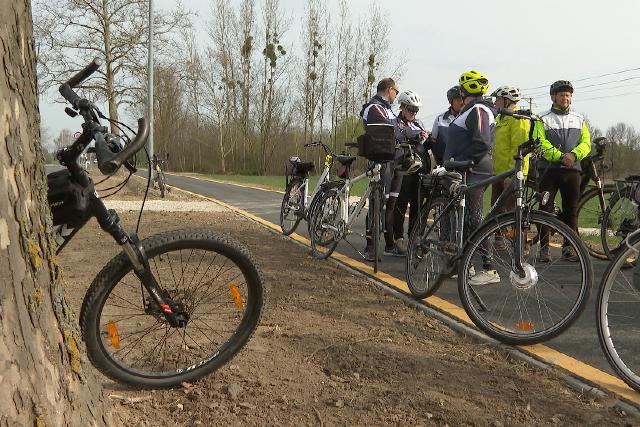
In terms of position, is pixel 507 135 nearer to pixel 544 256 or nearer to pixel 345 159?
pixel 345 159

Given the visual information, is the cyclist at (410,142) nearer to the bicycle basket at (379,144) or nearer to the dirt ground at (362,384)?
the bicycle basket at (379,144)

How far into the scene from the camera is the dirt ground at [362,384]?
7.62 ft

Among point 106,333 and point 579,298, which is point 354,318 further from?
point 106,333

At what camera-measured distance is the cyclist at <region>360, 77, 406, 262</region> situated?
221 inches

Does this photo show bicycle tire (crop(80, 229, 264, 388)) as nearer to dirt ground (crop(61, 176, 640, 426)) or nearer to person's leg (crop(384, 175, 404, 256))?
dirt ground (crop(61, 176, 640, 426))

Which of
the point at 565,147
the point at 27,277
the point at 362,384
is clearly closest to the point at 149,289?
the point at 27,277

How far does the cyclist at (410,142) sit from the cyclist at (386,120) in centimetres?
12

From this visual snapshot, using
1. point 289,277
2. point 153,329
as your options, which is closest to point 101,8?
point 289,277

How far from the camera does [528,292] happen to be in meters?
3.79

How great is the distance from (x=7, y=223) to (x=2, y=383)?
425mm

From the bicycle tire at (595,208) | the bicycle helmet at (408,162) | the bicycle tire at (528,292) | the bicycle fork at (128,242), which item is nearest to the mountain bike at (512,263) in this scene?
the bicycle tire at (528,292)

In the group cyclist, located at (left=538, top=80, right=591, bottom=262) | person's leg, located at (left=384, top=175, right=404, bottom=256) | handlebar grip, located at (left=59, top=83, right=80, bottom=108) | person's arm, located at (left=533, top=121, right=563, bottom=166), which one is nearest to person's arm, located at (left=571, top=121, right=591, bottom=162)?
cyclist, located at (left=538, top=80, right=591, bottom=262)

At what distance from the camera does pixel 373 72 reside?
42.3 metres

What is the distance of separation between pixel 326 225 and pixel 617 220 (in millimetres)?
3086
